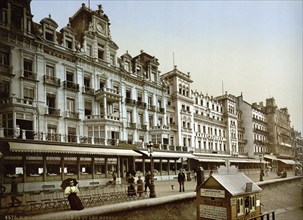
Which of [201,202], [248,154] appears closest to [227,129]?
[248,154]

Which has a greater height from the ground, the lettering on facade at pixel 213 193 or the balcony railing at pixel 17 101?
the balcony railing at pixel 17 101

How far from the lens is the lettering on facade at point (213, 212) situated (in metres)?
6.95

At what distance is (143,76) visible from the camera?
1920 cm

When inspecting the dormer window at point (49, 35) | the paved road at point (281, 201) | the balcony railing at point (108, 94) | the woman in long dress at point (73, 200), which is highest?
the dormer window at point (49, 35)

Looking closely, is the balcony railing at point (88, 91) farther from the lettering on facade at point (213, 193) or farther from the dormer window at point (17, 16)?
the lettering on facade at point (213, 193)

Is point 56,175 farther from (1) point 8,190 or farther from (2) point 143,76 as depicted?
(2) point 143,76

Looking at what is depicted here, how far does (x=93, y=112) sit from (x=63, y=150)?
13.6 feet

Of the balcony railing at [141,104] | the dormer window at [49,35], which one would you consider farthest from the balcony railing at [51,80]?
the balcony railing at [141,104]

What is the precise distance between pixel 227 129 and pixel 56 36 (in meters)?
18.0

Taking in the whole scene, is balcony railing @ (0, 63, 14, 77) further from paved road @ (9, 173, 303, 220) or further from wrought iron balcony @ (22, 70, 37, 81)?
paved road @ (9, 173, 303, 220)

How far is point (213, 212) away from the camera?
7.15 meters

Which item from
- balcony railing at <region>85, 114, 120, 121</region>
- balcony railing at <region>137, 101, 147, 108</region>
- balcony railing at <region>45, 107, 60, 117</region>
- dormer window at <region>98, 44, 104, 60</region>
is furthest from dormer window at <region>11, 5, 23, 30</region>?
balcony railing at <region>137, 101, 147, 108</region>

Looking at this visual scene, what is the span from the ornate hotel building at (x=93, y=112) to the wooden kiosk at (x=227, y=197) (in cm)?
531

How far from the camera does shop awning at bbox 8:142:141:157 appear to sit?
9.40m
